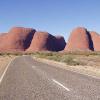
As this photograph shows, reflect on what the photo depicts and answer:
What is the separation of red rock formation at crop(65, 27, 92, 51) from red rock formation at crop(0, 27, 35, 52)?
101ft

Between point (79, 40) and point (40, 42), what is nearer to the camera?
point (79, 40)

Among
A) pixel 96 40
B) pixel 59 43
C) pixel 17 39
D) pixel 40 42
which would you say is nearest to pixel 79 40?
pixel 96 40

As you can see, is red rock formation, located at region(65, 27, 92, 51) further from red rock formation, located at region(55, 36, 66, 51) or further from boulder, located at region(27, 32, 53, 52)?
red rock formation, located at region(55, 36, 66, 51)

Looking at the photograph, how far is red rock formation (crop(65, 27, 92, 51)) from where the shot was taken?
155m

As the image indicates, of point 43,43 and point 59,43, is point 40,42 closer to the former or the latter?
point 43,43

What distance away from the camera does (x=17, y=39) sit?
17475 cm

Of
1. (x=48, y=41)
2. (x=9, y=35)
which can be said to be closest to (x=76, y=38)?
(x=48, y=41)

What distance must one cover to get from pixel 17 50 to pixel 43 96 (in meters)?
161

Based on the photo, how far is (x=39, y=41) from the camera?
571ft

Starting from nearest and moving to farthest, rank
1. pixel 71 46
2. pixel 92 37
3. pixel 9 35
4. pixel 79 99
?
pixel 79 99
pixel 71 46
pixel 92 37
pixel 9 35

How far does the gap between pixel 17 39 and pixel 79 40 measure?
41.1 meters

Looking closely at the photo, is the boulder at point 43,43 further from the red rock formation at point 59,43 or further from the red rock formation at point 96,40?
the red rock formation at point 96,40

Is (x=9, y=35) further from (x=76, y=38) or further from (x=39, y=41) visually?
(x=76, y=38)

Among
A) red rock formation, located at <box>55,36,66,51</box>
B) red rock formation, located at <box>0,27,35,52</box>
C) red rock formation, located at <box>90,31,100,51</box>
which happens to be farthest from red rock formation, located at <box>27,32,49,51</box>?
red rock formation, located at <box>90,31,100,51</box>
